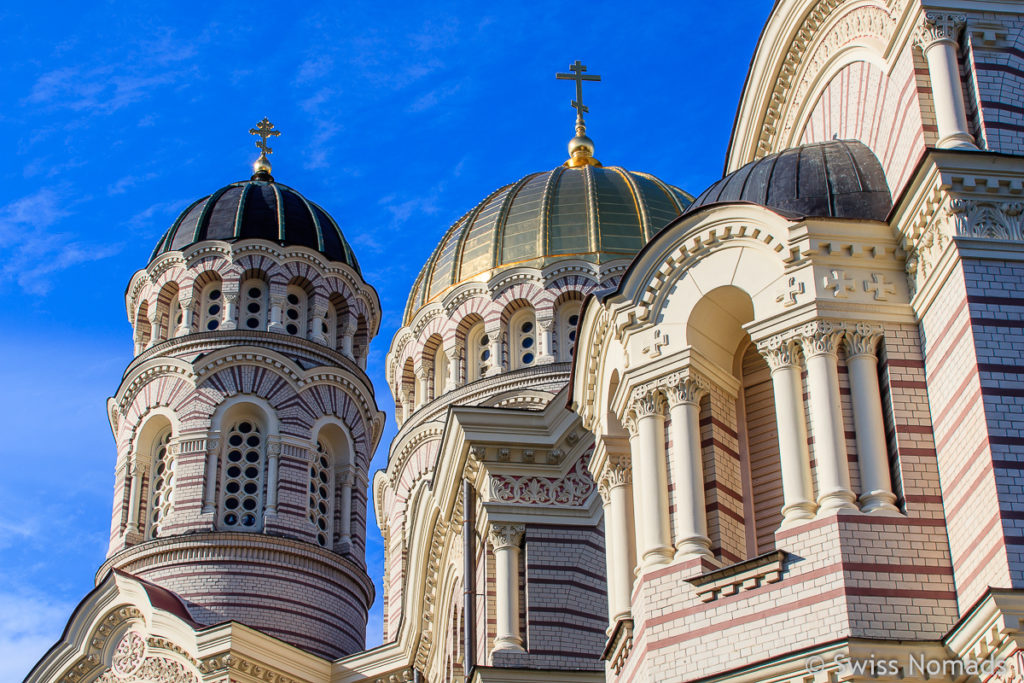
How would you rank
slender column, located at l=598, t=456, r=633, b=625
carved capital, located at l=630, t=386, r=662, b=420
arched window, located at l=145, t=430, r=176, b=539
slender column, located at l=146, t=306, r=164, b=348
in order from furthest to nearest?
→ slender column, located at l=146, t=306, r=164, b=348 < arched window, located at l=145, t=430, r=176, b=539 < slender column, located at l=598, t=456, r=633, b=625 < carved capital, located at l=630, t=386, r=662, b=420

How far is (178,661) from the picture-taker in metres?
29.5

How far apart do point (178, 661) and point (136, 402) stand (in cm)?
779

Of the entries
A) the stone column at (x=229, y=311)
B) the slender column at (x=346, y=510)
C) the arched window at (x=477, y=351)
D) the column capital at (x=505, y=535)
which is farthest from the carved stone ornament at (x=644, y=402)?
the stone column at (x=229, y=311)

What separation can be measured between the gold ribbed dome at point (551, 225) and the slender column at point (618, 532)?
1668 centimetres

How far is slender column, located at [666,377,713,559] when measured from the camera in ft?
47.2

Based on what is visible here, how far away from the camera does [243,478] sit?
112 feet

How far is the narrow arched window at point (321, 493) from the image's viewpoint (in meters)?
34.5

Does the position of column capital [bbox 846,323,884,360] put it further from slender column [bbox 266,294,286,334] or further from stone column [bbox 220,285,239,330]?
stone column [bbox 220,285,239,330]

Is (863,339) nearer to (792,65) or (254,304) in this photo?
(792,65)

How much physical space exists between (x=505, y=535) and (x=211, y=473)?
47.8 ft

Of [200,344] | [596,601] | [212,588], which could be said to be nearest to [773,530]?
[596,601]

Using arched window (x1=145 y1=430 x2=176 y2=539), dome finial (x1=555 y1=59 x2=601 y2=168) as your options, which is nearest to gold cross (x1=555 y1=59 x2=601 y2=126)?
dome finial (x1=555 y1=59 x2=601 y2=168)

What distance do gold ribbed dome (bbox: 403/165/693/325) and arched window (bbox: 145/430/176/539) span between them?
6.10 metres

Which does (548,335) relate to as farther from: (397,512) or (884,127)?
(884,127)
